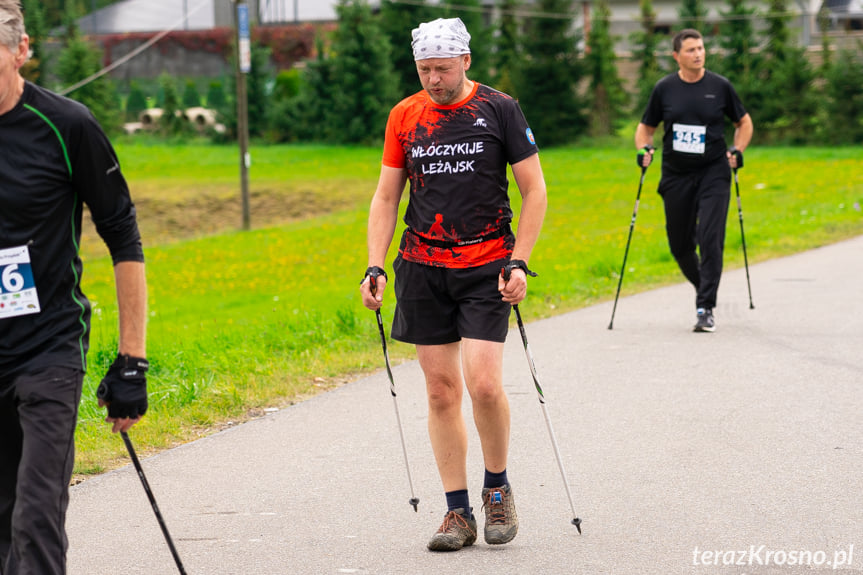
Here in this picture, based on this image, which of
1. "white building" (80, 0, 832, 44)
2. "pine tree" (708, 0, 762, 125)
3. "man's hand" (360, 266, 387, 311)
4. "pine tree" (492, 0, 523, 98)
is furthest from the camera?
"white building" (80, 0, 832, 44)

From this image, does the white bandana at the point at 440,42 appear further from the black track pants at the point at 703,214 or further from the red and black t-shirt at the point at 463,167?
the black track pants at the point at 703,214

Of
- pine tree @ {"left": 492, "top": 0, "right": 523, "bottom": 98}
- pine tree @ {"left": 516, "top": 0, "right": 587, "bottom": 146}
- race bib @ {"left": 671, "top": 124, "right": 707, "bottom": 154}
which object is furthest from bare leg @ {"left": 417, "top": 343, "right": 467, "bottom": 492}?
pine tree @ {"left": 492, "top": 0, "right": 523, "bottom": 98}

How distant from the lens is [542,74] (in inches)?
1817

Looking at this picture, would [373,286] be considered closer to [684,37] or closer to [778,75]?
[684,37]

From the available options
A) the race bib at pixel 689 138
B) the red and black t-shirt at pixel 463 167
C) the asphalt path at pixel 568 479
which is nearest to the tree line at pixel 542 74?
the race bib at pixel 689 138

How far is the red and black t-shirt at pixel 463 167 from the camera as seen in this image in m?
5.12

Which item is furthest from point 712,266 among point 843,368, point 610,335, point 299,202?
point 299,202

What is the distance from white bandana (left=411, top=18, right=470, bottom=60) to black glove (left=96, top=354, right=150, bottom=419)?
175 cm

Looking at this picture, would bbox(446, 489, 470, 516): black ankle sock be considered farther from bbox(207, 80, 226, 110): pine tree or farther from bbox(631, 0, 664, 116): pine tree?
bbox(207, 80, 226, 110): pine tree

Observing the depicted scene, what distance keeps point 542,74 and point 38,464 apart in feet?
143

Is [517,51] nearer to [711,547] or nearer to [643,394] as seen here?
[643,394]

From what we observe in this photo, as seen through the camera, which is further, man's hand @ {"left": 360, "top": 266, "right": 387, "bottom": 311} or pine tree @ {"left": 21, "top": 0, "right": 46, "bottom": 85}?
pine tree @ {"left": 21, "top": 0, "right": 46, "bottom": 85}

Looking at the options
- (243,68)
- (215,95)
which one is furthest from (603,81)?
(243,68)

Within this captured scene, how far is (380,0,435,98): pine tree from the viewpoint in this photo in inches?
1987
